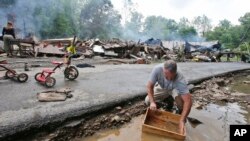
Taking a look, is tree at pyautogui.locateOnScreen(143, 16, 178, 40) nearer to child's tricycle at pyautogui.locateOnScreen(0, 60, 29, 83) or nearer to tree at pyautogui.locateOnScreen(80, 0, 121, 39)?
tree at pyautogui.locateOnScreen(80, 0, 121, 39)

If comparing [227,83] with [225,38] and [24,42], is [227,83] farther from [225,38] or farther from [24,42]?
[225,38]

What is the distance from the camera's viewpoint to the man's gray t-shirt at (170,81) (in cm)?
429

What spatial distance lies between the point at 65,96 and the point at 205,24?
118 m

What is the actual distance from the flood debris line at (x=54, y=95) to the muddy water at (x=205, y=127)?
4.39ft

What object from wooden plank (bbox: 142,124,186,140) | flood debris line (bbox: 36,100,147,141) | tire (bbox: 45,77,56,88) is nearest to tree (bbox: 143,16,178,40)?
tire (bbox: 45,77,56,88)

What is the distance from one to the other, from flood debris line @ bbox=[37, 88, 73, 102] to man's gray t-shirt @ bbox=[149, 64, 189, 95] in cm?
195

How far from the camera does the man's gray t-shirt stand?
4.29 metres

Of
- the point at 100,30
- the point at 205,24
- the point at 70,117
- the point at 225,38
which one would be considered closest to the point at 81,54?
the point at 70,117

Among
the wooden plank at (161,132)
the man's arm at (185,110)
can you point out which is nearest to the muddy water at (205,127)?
the wooden plank at (161,132)

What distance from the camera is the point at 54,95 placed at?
509 cm

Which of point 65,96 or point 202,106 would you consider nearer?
point 65,96

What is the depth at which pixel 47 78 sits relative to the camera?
6020mm

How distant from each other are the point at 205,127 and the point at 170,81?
1424 millimetres

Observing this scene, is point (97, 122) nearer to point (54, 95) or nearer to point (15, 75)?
point (54, 95)
